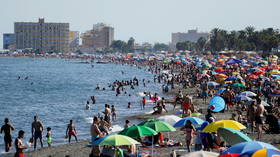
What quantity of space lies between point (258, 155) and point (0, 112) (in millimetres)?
32773

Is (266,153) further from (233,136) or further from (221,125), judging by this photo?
(221,125)

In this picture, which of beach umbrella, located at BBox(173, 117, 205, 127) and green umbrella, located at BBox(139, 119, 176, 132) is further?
beach umbrella, located at BBox(173, 117, 205, 127)

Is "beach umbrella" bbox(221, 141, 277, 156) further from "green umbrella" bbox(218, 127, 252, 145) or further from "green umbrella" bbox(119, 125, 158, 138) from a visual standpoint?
"green umbrella" bbox(119, 125, 158, 138)

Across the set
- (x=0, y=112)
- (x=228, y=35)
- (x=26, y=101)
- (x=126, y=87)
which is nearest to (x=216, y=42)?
(x=228, y=35)

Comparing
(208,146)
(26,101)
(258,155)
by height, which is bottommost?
(26,101)

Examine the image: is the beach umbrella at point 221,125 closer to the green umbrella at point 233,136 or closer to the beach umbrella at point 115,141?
the green umbrella at point 233,136

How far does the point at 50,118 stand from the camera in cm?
3319

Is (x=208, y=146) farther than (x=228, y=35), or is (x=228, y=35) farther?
(x=228, y=35)

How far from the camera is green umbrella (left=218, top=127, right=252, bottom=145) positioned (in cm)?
1220

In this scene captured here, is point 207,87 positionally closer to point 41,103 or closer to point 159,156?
point 41,103

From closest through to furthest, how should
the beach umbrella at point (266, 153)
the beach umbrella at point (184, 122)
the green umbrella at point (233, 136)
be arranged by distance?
the beach umbrella at point (266, 153), the green umbrella at point (233, 136), the beach umbrella at point (184, 122)

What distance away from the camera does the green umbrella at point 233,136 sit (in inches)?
480

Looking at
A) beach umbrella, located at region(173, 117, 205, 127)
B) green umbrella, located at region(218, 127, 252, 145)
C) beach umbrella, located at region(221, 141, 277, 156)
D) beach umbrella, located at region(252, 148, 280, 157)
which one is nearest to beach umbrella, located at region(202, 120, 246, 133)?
green umbrella, located at region(218, 127, 252, 145)

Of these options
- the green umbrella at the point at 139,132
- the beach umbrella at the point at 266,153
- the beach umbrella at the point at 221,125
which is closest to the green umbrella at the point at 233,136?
the beach umbrella at the point at 221,125
